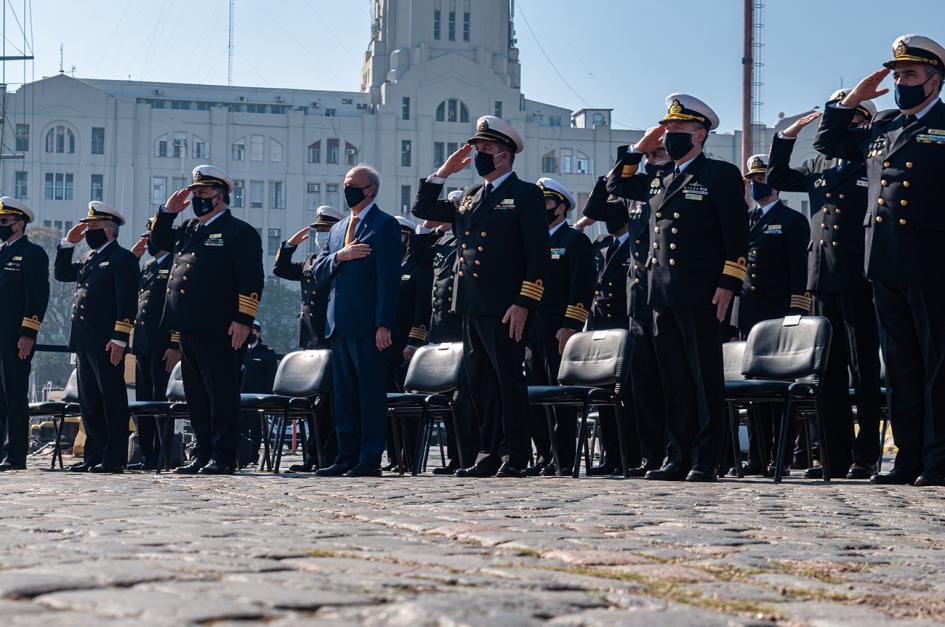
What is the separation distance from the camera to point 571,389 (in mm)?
9789

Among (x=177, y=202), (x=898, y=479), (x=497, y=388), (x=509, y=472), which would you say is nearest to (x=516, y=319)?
(x=497, y=388)

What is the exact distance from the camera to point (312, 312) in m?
13.8

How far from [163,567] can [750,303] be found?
26.6 feet

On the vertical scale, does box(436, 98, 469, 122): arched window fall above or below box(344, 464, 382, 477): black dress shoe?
above

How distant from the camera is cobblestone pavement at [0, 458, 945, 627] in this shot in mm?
3168

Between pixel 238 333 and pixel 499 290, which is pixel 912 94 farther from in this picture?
pixel 238 333

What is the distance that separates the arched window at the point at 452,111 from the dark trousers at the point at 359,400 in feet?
289

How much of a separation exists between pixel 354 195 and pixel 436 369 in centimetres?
134

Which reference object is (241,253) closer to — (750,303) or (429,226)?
(429,226)

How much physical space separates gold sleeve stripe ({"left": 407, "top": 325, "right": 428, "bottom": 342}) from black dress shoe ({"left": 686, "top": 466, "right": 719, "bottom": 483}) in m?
4.57

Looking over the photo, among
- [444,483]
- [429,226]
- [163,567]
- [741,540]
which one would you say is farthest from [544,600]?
[429,226]

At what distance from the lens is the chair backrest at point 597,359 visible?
31.7 feet

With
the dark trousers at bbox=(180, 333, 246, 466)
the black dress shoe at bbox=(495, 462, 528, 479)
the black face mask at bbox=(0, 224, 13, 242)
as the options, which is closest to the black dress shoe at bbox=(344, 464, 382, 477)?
the black dress shoe at bbox=(495, 462, 528, 479)

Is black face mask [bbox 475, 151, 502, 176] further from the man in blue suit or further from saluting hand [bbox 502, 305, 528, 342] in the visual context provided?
saluting hand [bbox 502, 305, 528, 342]
